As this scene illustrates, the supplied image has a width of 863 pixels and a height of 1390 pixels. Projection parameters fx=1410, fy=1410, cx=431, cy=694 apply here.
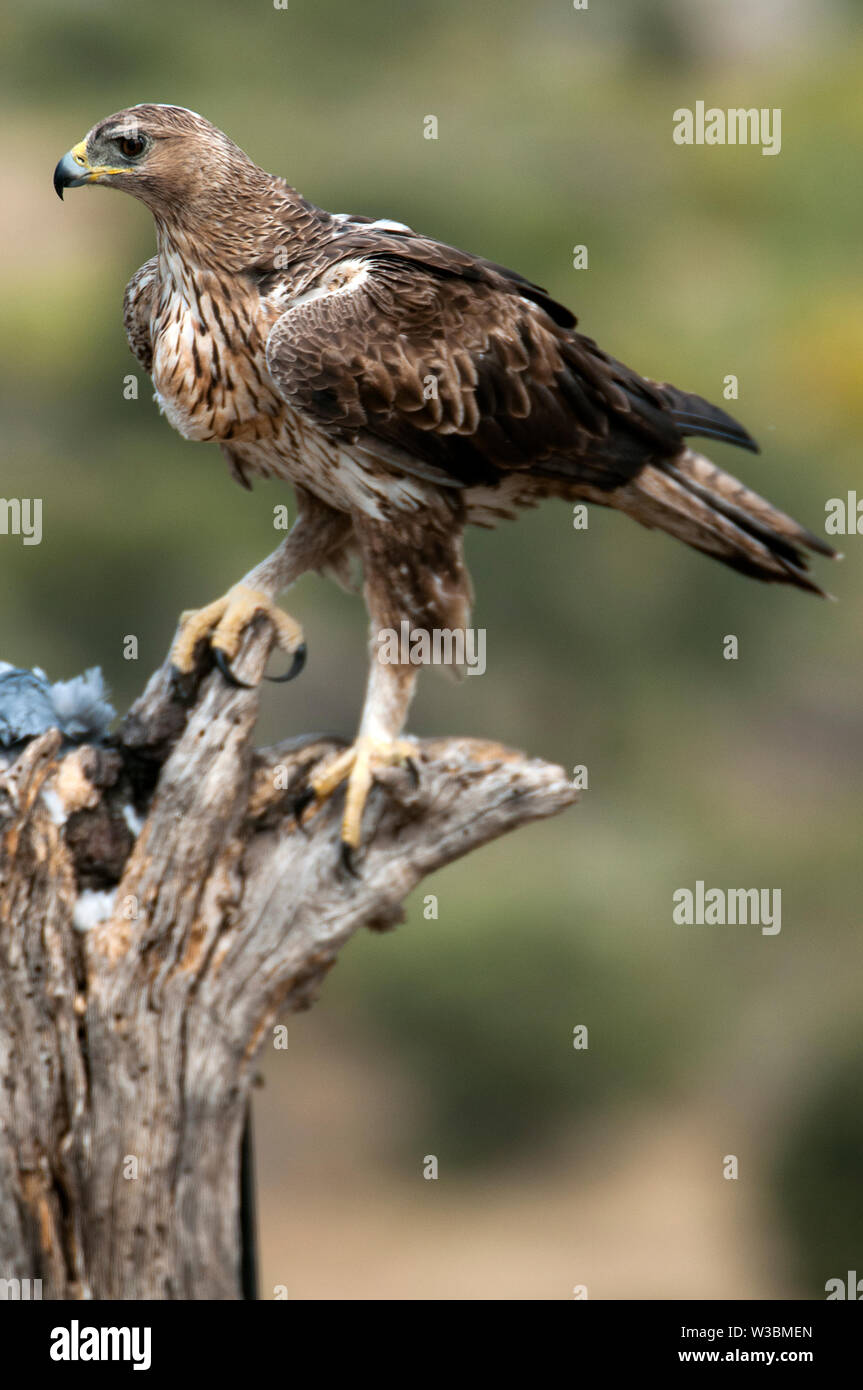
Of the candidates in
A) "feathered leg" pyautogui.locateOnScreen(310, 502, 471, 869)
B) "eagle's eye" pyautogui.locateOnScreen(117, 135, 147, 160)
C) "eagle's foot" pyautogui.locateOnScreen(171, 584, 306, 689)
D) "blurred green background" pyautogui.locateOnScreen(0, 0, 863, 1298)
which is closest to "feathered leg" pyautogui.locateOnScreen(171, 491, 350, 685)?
"eagle's foot" pyautogui.locateOnScreen(171, 584, 306, 689)

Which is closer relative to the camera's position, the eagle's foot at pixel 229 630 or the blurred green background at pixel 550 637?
the eagle's foot at pixel 229 630

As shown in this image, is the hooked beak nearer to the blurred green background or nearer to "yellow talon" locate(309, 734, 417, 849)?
"yellow talon" locate(309, 734, 417, 849)

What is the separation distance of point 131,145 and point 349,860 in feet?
3.48

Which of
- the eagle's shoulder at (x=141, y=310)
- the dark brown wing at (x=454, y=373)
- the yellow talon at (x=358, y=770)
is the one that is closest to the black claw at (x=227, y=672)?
the yellow talon at (x=358, y=770)

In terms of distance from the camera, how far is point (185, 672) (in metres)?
2.12

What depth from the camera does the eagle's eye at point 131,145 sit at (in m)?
1.95

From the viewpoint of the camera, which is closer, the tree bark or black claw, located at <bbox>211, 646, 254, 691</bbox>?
the tree bark

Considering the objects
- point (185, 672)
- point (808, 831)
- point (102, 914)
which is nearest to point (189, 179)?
point (185, 672)

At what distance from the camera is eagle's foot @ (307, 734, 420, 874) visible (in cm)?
210

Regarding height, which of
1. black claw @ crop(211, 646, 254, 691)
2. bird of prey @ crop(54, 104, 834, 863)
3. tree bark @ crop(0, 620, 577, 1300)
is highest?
bird of prey @ crop(54, 104, 834, 863)

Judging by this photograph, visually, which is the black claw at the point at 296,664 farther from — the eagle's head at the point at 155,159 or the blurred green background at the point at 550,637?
the blurred green background at the point at 550,637

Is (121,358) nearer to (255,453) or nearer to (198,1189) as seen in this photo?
(255,453)

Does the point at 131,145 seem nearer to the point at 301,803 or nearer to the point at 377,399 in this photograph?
the point at 377,399

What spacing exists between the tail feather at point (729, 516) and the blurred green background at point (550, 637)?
1889 millimetres
